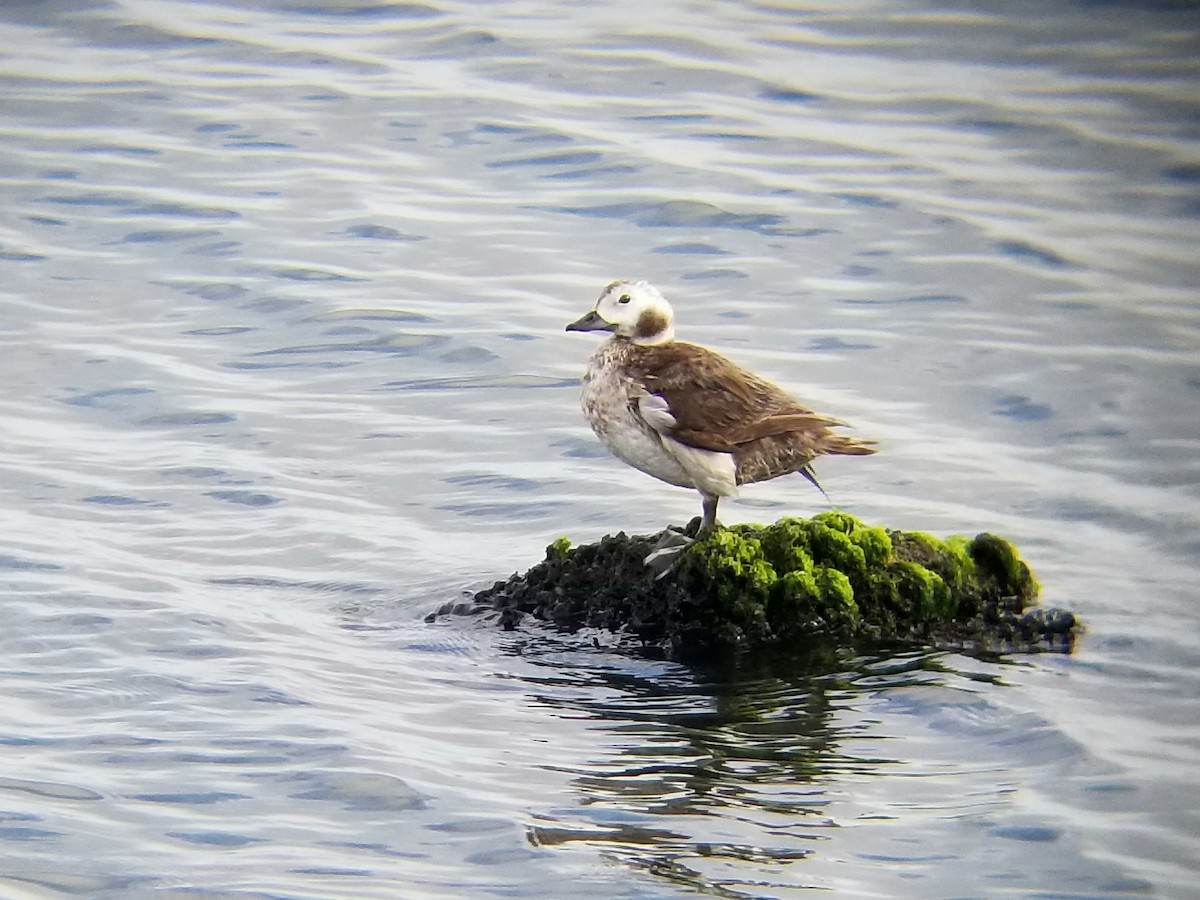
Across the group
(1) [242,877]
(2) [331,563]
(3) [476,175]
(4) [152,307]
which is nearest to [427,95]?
(3) [476,175]

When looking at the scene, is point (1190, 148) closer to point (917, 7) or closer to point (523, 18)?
point (917, 7)

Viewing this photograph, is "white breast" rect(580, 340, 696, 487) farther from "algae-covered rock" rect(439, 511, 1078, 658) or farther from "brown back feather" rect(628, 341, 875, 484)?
"algae-covered rock" rect(439, 511, 1078, 658)

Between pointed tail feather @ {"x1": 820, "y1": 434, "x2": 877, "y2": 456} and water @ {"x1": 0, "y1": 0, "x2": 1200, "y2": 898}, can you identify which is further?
pointed tail feather @ {"x1": 820, "y1": 434, "x2": 877, "y2": 456}

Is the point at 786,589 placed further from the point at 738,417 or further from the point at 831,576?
the point at 738,417

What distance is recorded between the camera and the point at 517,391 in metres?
12.5

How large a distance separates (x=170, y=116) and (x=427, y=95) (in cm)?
268

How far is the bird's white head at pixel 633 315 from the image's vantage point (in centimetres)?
845

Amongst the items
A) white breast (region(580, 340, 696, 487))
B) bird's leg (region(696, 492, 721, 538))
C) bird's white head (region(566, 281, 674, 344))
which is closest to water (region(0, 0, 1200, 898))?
bird's leg (region(696, 492, 721, 538))

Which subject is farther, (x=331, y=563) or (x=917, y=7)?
(x=917, y=7)

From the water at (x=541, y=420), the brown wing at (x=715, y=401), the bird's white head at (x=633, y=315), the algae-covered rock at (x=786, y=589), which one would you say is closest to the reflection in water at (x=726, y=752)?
the water at (x=541, y=420)

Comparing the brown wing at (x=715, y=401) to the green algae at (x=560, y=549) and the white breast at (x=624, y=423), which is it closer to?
the white breast at (x=624, y=423)

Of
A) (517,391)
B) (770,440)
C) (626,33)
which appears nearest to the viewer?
(770,440)

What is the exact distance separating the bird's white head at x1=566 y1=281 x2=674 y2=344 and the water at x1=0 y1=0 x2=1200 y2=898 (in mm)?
1516

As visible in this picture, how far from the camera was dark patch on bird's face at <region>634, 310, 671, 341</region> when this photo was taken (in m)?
8.47
